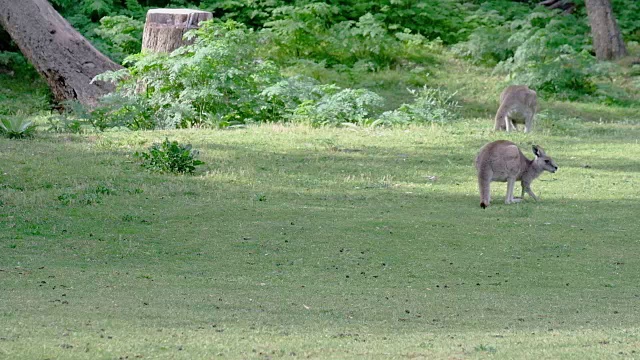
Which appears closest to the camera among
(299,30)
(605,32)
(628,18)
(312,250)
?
(312,250)

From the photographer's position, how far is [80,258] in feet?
35.3

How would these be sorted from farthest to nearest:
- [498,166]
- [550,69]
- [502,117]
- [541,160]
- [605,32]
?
[605,32]
[550,69]
[502,117]
[541,160]
[498,166]

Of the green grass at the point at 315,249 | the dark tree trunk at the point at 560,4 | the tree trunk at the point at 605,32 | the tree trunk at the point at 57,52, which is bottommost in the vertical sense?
the green grass at the point at 315,249

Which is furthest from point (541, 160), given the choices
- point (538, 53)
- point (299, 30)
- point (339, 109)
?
point (299, 30)

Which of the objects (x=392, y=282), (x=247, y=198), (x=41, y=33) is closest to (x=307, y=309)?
(x=392, y=282)

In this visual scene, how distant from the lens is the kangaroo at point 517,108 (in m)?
20.2

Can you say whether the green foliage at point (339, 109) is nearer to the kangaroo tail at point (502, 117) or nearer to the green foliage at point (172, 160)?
the kangaroo tail at point (502, 117)

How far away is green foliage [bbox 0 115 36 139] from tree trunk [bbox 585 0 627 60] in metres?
17.2

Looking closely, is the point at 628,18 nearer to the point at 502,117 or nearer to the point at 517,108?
the point at 502,117

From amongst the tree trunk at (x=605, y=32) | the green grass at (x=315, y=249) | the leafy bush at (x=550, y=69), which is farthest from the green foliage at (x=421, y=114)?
the tree trunk at (x=605, y=32)

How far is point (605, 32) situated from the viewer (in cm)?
2922

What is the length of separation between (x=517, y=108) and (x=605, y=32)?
401 inches

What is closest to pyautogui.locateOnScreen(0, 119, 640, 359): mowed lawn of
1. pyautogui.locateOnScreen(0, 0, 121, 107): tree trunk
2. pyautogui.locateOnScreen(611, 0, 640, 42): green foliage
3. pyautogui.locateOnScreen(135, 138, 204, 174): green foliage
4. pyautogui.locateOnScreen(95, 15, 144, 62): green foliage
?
pyautogui.locateOnScreen(135, 138, 204, 174): green foliage

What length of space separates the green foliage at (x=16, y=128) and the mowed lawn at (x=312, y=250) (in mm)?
295
